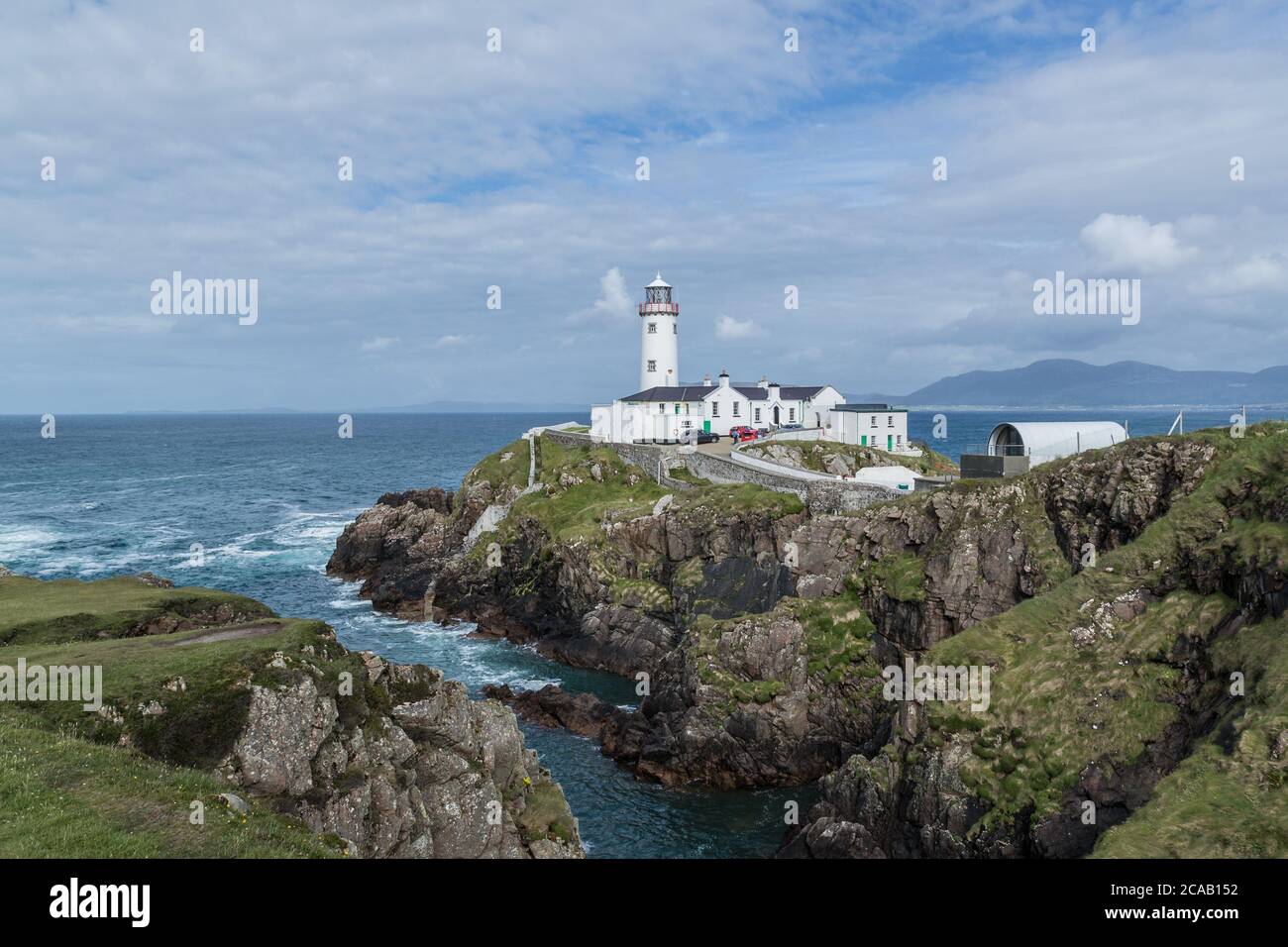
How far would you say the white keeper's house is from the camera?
8719 centimetres

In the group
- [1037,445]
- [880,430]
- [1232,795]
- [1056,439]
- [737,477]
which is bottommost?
[1232,795]

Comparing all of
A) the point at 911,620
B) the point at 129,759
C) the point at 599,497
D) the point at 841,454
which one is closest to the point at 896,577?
the point at 911,620

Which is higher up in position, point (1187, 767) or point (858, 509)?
point (858, 509)

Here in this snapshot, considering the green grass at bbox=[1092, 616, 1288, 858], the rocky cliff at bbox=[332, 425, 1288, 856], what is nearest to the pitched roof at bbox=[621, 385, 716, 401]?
the rocky cliff at bbox=[332, 425, 1288, 856]

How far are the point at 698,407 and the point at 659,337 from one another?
Answer: 13793 mm

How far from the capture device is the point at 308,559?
282 ft

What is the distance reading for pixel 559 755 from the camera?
41281 mm

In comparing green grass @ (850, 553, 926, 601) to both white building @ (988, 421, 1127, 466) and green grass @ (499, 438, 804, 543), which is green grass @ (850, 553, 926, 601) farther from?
green grass @ (499, 438, 804, 543)

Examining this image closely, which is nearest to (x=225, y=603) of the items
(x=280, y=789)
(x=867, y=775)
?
(x=280, y=789)

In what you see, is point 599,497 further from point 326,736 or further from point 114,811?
point 114,811

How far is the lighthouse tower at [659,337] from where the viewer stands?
99500mm
